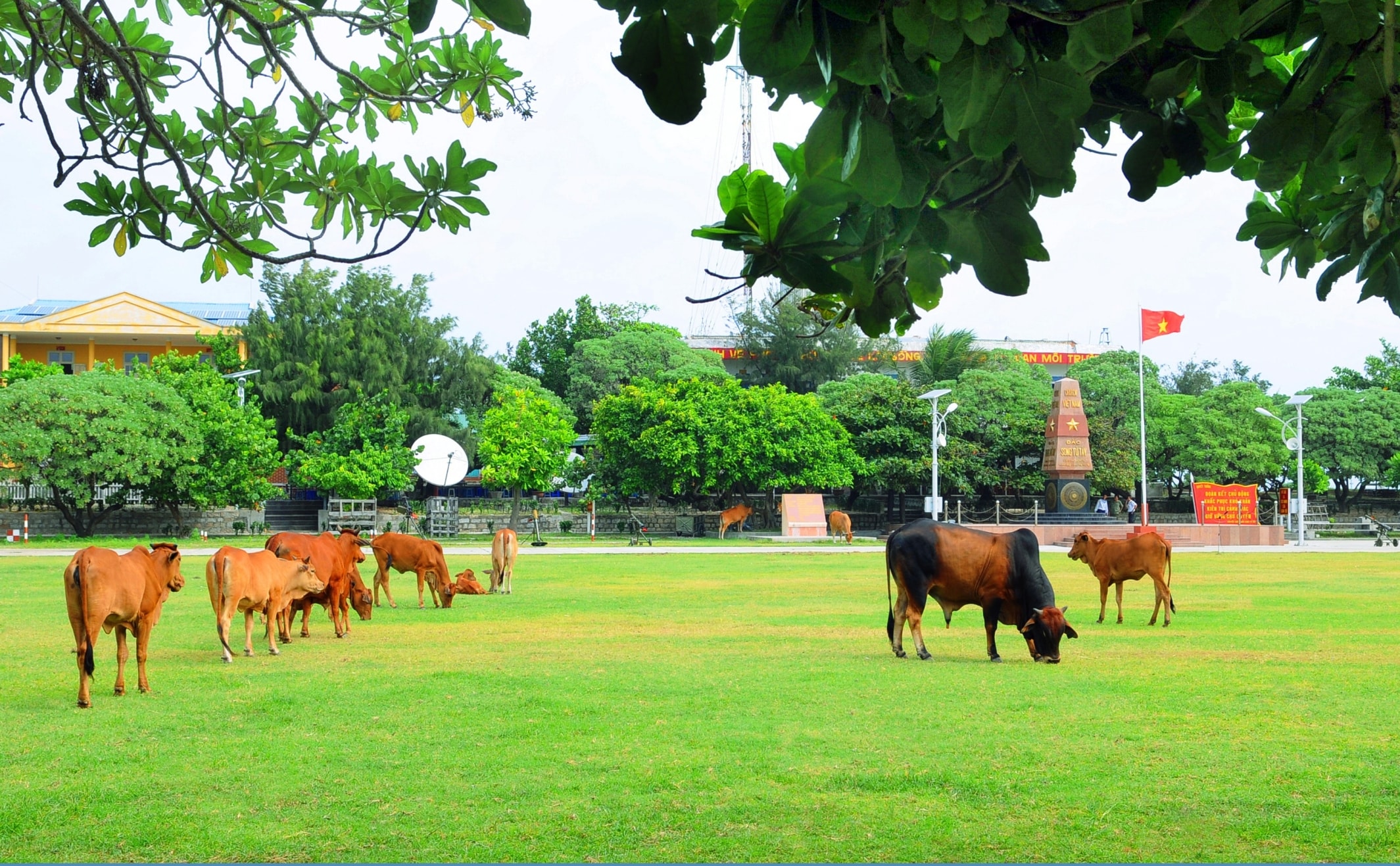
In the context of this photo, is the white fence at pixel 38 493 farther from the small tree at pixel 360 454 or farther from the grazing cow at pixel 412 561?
the grazing cow at pixel 412 561

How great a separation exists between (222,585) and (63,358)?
5336cm

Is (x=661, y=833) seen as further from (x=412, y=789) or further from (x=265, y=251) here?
(x=265, y=251)

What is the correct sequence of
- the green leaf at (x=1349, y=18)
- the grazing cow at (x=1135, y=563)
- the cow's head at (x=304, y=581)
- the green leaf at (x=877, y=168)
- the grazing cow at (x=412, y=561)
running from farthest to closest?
the grazing cow at (x=412, y=561)
the grazing cow at (x=1135, y=563)
the cow's head at (x=304, y=581)
the green leaf at (x=1349, y=18)
the green leaf at (x=877, y=168)

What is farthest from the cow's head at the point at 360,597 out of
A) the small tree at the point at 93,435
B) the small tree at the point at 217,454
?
the small tree at the point at 217,454

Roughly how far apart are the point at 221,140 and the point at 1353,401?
57925mm

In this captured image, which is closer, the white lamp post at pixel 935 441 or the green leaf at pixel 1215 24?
the green leaf at pixel 1215 24

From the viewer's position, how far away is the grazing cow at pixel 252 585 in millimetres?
9781

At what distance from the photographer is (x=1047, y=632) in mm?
9898

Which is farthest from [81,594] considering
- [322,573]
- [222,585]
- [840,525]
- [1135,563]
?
[840,525]

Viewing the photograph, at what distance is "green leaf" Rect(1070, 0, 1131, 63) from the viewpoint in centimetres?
197

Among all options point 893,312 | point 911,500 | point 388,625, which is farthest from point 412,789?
point 911,500

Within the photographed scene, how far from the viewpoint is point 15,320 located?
55.0 m

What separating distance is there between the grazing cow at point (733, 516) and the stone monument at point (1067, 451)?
36.5 ft

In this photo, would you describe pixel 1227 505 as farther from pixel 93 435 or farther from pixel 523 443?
pixel 93 435
